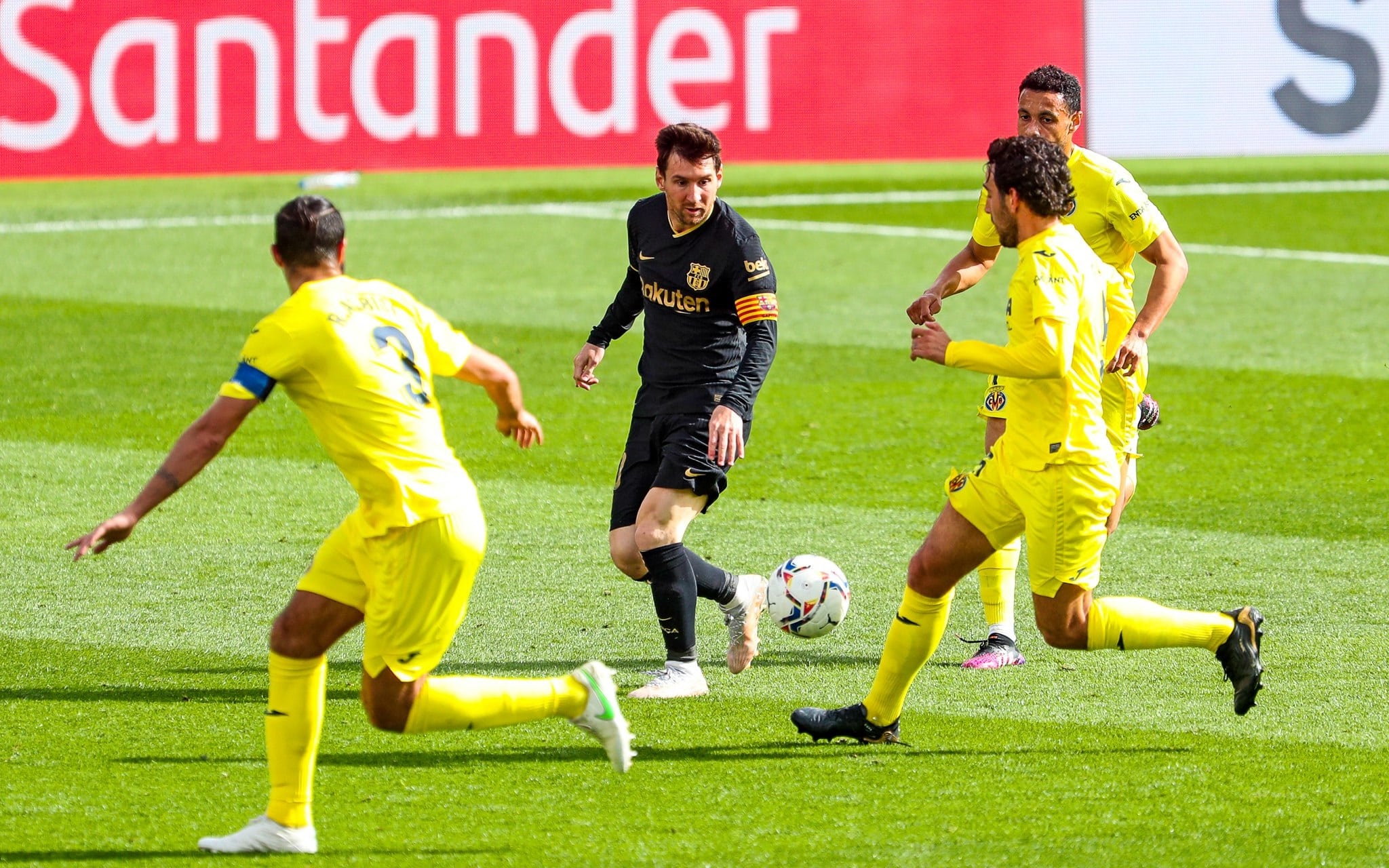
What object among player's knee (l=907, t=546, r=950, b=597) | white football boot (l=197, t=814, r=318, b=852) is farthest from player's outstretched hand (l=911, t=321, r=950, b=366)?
white football boot (l=197, t=814, r=318, b=852)

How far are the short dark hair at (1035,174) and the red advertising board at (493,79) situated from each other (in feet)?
69.2

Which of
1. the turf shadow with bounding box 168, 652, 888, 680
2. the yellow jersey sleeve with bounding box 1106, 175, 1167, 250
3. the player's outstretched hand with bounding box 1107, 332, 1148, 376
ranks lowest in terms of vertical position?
the turf shadow with bounding box 168, 652, 888, 680

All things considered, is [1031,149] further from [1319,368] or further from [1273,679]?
[1319,368]

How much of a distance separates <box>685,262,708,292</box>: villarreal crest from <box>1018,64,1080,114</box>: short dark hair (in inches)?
55.2

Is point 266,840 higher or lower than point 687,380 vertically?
lower

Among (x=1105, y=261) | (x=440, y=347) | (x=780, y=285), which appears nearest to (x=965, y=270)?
(x=1105, y=261)

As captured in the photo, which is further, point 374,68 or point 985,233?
point 374,68

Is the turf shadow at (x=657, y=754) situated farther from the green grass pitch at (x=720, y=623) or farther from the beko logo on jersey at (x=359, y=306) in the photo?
the beko logo on jersey at (x=359, y=306)

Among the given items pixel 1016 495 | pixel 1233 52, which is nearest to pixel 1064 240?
pixel 1016 495

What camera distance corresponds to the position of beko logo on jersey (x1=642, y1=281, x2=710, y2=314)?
7.36 metres

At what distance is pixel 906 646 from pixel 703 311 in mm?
1665

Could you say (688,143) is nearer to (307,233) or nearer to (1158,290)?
(1158,290)

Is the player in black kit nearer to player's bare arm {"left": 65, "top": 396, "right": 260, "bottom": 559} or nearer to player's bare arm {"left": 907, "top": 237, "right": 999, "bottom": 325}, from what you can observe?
player's bare arm {"left": 907, "top": 237, "right": 999, "bottom": 325}

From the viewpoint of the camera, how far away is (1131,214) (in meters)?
7.56
